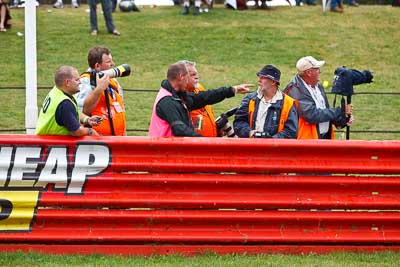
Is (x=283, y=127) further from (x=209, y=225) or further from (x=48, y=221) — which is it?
(x=48, y=221)

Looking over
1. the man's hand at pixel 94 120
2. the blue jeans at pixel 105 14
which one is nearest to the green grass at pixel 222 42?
the blue jeans at pixel 105 14

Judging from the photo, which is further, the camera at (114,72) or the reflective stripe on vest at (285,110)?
the reflective stripe on vest at (285,110)

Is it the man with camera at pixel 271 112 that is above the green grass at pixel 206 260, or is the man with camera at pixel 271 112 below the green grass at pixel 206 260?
above

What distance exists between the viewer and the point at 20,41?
78.1 ft

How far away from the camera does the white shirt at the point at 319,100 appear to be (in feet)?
32.0

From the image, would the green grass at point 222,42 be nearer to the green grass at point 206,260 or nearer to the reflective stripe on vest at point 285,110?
the reflective stripe on vest at point 285,110

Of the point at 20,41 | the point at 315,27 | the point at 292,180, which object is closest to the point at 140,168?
the point at 292,180

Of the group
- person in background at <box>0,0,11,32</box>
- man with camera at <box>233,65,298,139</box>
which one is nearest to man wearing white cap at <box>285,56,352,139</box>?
man with camera at <box>233,65,298,139</box>

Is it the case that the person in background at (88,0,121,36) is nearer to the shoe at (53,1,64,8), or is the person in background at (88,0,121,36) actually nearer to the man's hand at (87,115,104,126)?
the shoe at (53,1,64,8)

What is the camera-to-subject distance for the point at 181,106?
343 inches

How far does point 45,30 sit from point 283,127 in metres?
17.2

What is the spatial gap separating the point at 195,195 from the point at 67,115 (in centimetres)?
130

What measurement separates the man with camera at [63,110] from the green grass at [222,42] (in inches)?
444

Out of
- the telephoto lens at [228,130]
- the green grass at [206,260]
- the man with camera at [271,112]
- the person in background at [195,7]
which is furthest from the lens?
the person in background at [195,7]
